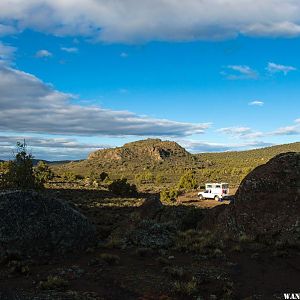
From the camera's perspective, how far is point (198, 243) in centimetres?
1928

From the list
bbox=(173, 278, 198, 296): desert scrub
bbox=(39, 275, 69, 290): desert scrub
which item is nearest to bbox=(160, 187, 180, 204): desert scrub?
bbox=(173, 278, 198, 296): desert scrub

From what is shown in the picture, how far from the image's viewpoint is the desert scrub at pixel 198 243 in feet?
60.2

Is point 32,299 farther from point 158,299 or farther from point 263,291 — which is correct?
point 263,291

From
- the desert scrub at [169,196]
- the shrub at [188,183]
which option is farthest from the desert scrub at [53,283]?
the shrub at [188,183]

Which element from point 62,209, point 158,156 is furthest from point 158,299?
point 158,156

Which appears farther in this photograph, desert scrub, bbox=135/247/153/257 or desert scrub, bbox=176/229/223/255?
desert scrub, bbox=176/229/223/255

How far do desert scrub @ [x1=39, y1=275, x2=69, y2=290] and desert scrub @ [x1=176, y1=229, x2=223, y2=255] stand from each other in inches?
281

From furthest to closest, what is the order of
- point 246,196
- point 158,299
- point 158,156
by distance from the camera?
point 158,156
point 246,196
point 158,299

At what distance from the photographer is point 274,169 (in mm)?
22891

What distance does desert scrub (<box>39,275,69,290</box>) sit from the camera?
12586 millimetres

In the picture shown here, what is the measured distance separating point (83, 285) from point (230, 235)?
33.2 feet

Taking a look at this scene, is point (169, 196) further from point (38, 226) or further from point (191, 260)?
point (38, 226)

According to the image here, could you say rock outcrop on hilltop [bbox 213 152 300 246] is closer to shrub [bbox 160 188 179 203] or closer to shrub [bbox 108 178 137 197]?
A: shrub [bbox 160 188 179 203]

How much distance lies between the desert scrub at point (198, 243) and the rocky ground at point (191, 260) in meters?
0.05
